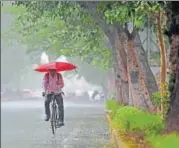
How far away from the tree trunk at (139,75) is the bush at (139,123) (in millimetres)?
3032

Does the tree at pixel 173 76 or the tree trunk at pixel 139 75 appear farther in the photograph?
the tree trunk at pixel 139 75

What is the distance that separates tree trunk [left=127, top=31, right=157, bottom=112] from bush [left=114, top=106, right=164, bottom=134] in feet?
9.95

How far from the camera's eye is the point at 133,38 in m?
19.2

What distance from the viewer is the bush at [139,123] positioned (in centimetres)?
1394

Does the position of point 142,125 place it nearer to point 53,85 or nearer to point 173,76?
point 173,76

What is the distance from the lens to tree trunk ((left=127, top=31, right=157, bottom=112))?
1911cm

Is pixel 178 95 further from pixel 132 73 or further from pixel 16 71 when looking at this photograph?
pixel 16 71

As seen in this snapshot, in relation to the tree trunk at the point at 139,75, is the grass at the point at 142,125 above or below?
below

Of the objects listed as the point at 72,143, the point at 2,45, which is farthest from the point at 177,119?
the point at 2,45

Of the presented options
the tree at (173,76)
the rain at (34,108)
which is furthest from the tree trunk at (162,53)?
the rain at (34,108)

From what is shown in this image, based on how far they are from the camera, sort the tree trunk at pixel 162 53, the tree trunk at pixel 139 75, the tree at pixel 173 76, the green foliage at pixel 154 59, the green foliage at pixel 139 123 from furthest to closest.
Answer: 1. the green foliage at pixel 154 59
2. the tree trunk at pixel 139 75
3. the tree trunk at pixel 162 53
4. the green foliage at pixel 139 123
5. the tree at pixel 173 76

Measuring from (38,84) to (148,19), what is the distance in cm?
13585

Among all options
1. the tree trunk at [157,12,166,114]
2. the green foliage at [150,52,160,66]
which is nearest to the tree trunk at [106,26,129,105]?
the green foliage at [150,52,160,66]

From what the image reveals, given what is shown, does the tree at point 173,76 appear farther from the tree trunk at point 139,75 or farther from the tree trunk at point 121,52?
the tree trunk at point 121,52
